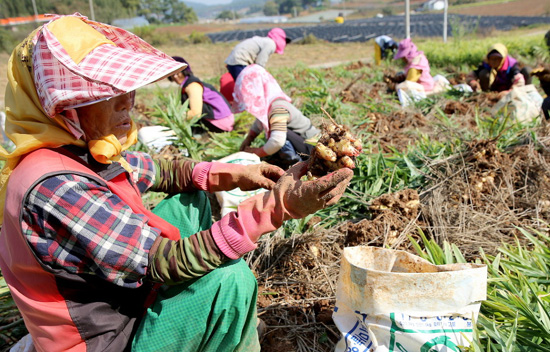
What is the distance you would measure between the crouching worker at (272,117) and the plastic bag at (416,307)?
5.00ft

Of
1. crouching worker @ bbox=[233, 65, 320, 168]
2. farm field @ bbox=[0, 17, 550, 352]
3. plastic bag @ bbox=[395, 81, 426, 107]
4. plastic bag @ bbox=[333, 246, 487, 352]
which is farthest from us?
plastic bag @ bbox=[395, 81, 426, 107]

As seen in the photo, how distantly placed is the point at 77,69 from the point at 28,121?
0.88 ft

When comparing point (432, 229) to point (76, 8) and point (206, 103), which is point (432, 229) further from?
point (76, 8)

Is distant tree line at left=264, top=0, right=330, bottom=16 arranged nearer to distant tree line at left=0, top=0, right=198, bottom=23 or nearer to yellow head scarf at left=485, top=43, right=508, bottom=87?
distant tree line at left=0, top=0, right=198, bottom=23

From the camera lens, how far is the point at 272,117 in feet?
9.42

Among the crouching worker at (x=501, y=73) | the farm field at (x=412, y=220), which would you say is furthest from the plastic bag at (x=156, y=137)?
the crouching worker at (x=501, y=73)

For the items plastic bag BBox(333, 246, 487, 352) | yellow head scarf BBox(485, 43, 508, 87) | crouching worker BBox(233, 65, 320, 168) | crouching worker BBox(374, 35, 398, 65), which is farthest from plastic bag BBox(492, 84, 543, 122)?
crouching worker BBox(374, 35, 398, 65)

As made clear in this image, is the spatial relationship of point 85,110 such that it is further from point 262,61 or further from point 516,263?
point 262,61

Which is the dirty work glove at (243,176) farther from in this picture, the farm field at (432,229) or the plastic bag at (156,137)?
the plastic bag at (156,137)

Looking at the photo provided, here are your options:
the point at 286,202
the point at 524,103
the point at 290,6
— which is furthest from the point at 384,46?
the point at 290,6

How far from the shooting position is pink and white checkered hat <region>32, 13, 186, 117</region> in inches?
44.6

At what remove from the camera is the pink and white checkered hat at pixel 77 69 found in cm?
113

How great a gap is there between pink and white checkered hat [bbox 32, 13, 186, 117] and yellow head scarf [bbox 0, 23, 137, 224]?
43 millimetres

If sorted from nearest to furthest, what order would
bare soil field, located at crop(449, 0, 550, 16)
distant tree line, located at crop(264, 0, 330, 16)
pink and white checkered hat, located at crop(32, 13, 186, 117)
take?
pink and white checkered hat, located at crop(32, 13, 186, 117), bare soil field, located at crop(449, 0, 550, 16), distant tree line, located at crop(264, 0, 330, 16)
